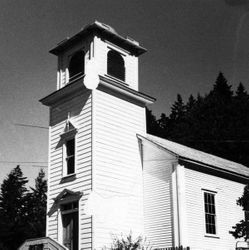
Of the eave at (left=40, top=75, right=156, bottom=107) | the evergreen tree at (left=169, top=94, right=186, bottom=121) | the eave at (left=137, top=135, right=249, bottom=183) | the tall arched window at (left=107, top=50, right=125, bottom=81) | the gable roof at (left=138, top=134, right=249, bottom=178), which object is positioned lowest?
the eave at (left=137, top=135, right=249, bottom=183)

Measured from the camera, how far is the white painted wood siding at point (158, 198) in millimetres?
21078

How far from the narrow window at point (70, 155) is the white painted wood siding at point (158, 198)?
145 inches

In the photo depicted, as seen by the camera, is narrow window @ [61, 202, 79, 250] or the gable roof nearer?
narrow window @ [61, 202, 79, 250]

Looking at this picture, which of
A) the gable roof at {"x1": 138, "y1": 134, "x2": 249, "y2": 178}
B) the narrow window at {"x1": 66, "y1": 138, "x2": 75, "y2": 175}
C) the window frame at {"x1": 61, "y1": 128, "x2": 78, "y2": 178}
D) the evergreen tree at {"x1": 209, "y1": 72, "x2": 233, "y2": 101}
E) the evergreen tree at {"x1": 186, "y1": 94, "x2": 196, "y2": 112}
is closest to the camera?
the window frame at {"x1": 61, "y1": 128, "x2": 78, "y2": 178}

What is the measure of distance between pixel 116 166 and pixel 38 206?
65.8 m

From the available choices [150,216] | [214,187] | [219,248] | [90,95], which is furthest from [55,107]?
[219,248]

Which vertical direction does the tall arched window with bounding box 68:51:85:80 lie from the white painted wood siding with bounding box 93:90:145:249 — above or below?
above

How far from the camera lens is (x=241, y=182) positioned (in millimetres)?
25844

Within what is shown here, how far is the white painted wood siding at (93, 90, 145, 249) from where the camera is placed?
20383mm

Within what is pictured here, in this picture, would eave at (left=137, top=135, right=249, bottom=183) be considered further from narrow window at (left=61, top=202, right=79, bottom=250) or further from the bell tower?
narrow window at (left=61, top=202, right=79, bottom=250)

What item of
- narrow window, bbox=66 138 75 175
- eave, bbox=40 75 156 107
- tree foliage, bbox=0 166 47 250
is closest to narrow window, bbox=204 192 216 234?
eave, bbox=40 75 156 107

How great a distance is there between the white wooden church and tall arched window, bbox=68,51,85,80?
5cm

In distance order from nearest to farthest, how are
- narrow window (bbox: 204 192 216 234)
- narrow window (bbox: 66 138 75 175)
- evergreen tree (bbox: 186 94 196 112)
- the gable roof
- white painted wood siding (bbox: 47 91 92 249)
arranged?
white painted wood siding (bbox: 47 91 92 249) < the gable roof < narrow window (bbox: 66 138 75 175) < narrow window (bbox: 204 192 216 234) < evergreen tree (bbox: 186 94 196 112)

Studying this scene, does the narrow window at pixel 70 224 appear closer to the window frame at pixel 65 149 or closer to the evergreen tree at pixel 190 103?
the window frame at pixel 65 149
